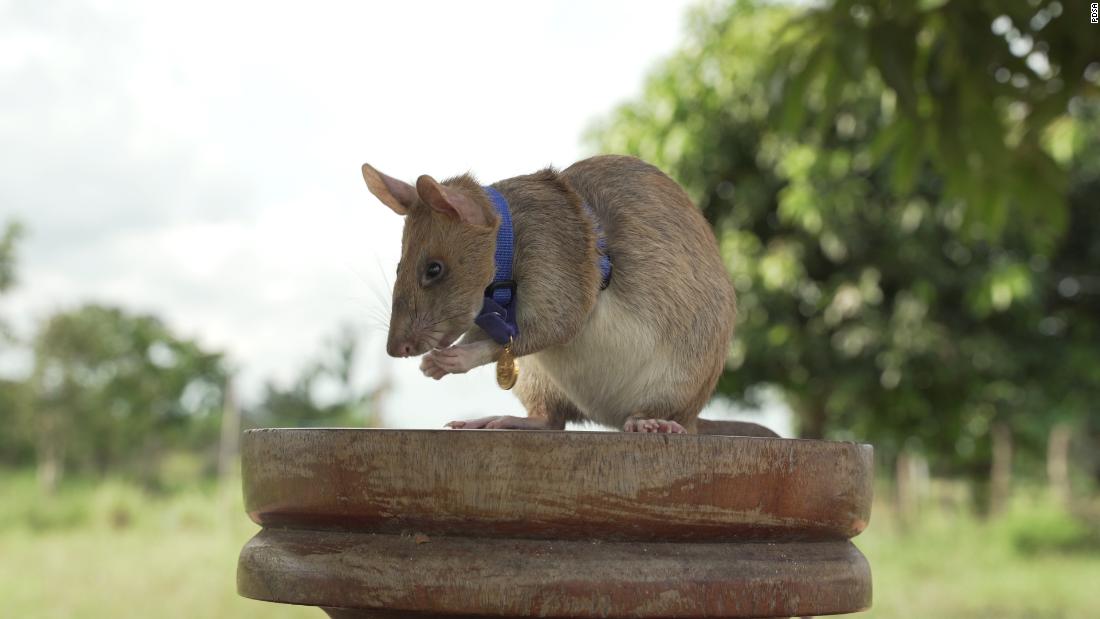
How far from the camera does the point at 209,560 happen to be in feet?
32.6

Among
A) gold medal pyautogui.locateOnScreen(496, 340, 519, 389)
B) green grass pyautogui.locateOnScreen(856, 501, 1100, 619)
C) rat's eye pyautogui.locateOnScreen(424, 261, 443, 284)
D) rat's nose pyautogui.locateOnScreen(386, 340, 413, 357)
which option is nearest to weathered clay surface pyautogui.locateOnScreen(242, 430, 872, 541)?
rat's nose pyautogui.locateOnScreen(386, 340, 413, 357)

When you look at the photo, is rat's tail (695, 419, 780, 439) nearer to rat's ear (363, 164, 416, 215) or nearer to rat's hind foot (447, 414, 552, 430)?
rat's hind foot (447, 414, 552, 430)

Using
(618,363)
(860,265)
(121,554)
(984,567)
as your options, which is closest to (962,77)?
(618,363)

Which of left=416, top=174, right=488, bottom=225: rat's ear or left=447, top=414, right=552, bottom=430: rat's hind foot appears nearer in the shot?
left=416, top=174, right=488, bottom=225: rat's ear

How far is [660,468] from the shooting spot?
4.64ft

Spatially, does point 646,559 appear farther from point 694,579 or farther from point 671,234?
point 671,234

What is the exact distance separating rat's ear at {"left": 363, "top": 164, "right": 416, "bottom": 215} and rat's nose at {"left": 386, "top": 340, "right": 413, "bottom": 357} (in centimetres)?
23

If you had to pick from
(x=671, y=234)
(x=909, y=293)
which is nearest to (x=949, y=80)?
(x=671, y=234)

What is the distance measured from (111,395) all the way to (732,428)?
13049 millimetres

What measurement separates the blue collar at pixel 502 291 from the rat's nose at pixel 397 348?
0.13 m

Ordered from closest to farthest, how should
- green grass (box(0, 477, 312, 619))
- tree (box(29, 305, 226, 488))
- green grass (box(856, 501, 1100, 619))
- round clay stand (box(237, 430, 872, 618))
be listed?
round clay stand (box(237, 430, 872, 618)) < green grass (box(0, 477, 312, 619)) < green grass (box(856, 501, 1100, 619)) < tree (box(29, 305, 226, 488))

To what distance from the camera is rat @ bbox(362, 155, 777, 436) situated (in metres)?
1.75

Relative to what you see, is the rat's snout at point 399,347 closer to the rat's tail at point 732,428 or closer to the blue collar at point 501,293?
the blue collar at point 501,293

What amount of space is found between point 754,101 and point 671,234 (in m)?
9.96
